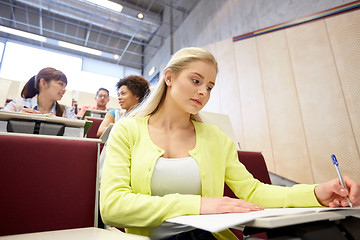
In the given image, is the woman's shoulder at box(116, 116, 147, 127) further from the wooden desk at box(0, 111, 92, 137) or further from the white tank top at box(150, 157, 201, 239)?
→ the wooden desk at box(0, 111, 92, 137)

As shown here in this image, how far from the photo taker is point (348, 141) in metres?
2.61

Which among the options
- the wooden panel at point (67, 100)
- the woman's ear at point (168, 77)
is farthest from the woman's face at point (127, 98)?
the wooden panel at point (67, 100)

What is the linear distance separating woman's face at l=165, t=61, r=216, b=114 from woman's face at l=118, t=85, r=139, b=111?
1558 mm

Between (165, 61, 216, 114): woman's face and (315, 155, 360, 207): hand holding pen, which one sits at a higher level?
(165, 61, 216, 114): woman's face

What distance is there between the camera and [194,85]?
93 centimetres

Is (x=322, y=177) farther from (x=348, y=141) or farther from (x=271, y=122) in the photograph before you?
(x=271, y=122)

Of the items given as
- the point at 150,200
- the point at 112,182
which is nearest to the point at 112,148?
the point at 112,182

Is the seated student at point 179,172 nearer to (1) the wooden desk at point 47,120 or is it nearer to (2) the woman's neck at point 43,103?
(1) the wooden desk at point 47,120

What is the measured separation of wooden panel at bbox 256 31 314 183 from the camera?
119 inches

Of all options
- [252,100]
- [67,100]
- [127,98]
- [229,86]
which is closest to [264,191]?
[127,98]

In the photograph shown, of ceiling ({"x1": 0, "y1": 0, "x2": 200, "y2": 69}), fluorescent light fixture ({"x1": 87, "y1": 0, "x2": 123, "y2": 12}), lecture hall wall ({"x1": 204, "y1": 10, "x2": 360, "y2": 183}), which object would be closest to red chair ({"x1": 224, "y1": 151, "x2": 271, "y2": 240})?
lecture hall wall ({"x1": 204, "y1": 10, "x2": 360, "y2": 183})

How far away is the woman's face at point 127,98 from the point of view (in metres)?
2.43

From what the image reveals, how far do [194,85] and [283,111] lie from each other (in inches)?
109

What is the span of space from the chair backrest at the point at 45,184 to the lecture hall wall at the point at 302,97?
2882 mm
